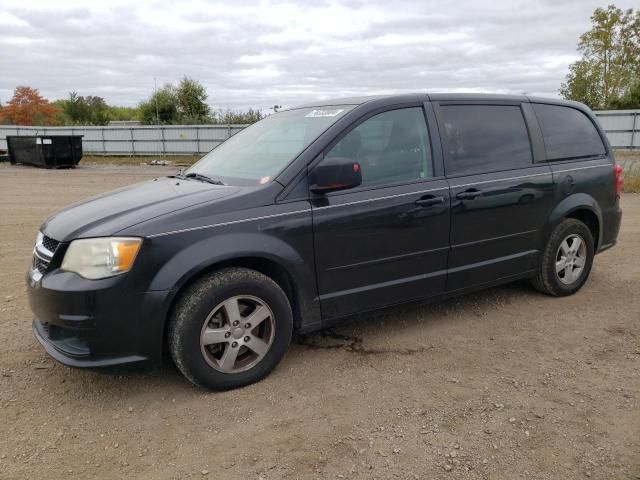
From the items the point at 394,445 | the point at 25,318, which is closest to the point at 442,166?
the point at 394,445

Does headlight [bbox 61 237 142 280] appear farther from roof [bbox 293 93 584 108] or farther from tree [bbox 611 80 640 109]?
tree [bbox 611 80 640 109]

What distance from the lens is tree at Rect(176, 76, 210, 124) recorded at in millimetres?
44094

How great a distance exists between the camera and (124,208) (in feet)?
10.8

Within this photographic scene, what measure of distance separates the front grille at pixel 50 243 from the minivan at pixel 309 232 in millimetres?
19

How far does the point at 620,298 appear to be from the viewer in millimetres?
4859

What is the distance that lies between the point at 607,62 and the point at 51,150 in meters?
35.2

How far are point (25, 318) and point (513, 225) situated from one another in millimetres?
4051

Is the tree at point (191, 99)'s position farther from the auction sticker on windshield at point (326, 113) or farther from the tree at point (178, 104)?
the auction sticker on windshield at point (326, 113)

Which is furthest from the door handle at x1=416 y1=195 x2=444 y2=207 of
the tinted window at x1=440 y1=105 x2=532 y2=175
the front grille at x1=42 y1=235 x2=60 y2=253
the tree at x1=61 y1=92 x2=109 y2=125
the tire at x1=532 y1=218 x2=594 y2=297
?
the tree at x1=61 y1=92 x2=109 y2=125

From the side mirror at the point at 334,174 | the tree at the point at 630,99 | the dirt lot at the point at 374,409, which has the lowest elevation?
the dirt lot at the point at 374,409

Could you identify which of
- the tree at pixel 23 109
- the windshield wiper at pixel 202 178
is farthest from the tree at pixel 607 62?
the tree at pixel 23 109

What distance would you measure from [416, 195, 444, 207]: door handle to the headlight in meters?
1.91

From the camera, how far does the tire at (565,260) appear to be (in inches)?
186

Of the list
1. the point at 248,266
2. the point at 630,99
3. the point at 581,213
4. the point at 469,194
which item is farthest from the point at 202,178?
the point at 630,99
